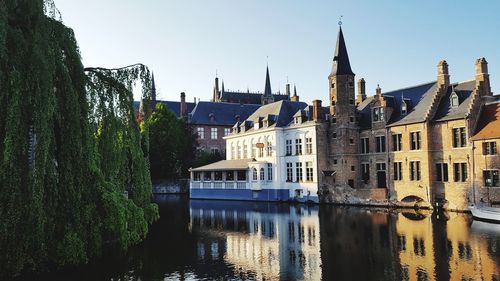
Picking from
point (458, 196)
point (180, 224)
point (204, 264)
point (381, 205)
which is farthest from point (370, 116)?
point (204, 264)

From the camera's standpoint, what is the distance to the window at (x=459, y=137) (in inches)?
1275

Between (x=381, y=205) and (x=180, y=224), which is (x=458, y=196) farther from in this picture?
(x=180, y=224)

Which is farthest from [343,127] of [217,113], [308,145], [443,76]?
[217,113]

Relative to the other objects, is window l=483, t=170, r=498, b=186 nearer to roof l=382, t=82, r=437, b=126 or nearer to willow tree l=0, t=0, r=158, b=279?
roof l=382, t=82, r=437, b=126

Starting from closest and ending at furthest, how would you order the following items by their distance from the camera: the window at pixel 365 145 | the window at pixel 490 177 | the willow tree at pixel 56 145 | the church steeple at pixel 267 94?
the willow tree at pixel 56 145 < the window at pixel 490 177 < the window at pixel 365 145 < the church steeple at pixel 267 94

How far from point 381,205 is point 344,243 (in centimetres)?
1797

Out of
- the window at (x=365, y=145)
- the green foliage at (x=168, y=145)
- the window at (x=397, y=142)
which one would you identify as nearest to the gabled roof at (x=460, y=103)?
the window at (x=397, y=142)

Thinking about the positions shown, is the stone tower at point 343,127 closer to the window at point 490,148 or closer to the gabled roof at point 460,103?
the gabled roof at point 460,103

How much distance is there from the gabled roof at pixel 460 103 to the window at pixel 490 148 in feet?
8.73

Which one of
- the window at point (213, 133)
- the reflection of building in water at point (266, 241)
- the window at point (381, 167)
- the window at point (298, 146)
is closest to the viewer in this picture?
the reflection of building in water at point (266, 241)

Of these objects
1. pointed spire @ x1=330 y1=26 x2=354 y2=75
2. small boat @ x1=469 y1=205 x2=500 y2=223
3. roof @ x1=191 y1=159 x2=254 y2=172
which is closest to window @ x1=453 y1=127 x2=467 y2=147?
small boat @ x1=469 y1=205 x2=500 y2=223

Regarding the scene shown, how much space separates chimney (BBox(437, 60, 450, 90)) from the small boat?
1136 cm

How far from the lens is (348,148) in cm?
4034

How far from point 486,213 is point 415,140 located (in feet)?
33.8
